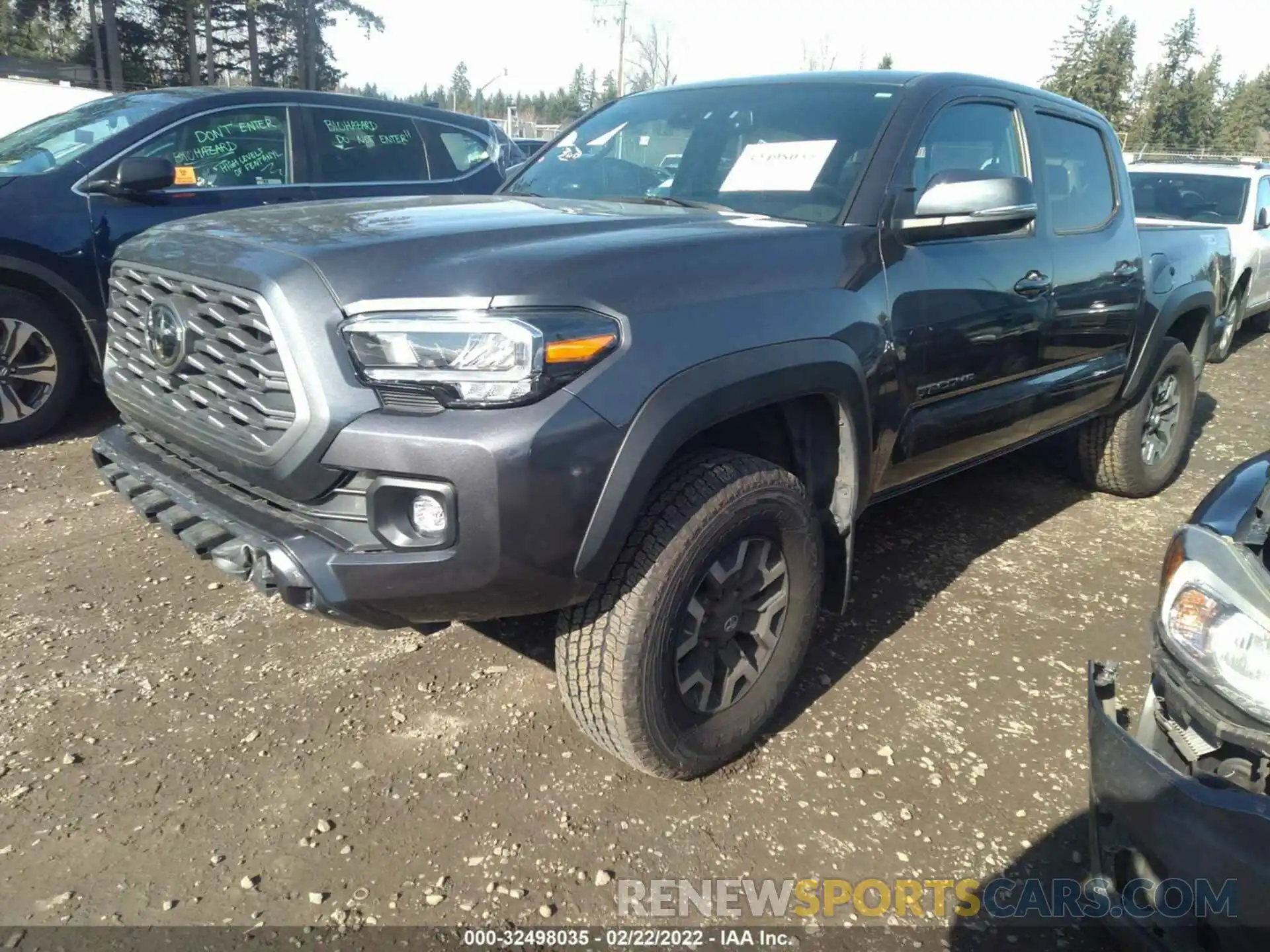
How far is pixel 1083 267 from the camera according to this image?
363 cm

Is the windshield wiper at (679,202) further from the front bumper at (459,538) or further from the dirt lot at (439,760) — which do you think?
the dirt lot at (439,760)

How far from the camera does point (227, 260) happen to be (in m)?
2.12

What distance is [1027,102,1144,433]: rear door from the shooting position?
353cm

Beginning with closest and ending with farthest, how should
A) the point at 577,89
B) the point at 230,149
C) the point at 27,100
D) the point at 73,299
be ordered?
the point at 73,299 → the point at 230,149 → the point at 27,100 → the point at 577,89

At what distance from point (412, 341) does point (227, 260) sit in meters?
0.57

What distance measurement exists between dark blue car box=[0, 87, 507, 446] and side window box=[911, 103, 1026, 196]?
363 centimetres

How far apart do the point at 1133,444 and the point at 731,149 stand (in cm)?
274

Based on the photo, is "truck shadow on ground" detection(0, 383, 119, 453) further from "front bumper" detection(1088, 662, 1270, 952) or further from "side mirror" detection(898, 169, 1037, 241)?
"front bumper" detection(1088, 662, 1270, 952)

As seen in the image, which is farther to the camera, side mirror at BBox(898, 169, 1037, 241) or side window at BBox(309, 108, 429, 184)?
side window at BBox(309, 108, 429, 184)

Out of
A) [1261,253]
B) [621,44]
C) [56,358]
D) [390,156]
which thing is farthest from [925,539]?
[621,44]

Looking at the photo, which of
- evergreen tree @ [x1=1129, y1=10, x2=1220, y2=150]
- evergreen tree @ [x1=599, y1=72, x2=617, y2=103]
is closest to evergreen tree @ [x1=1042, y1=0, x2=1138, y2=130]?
evergreen tree @ [x1=1129, y1=10, x2=1220, y2=150]

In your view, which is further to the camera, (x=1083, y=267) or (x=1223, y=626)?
(x=1083, y=267)

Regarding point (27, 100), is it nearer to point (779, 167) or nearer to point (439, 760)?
point (779, 167)

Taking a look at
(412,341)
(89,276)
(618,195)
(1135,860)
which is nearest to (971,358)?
(618,195)
